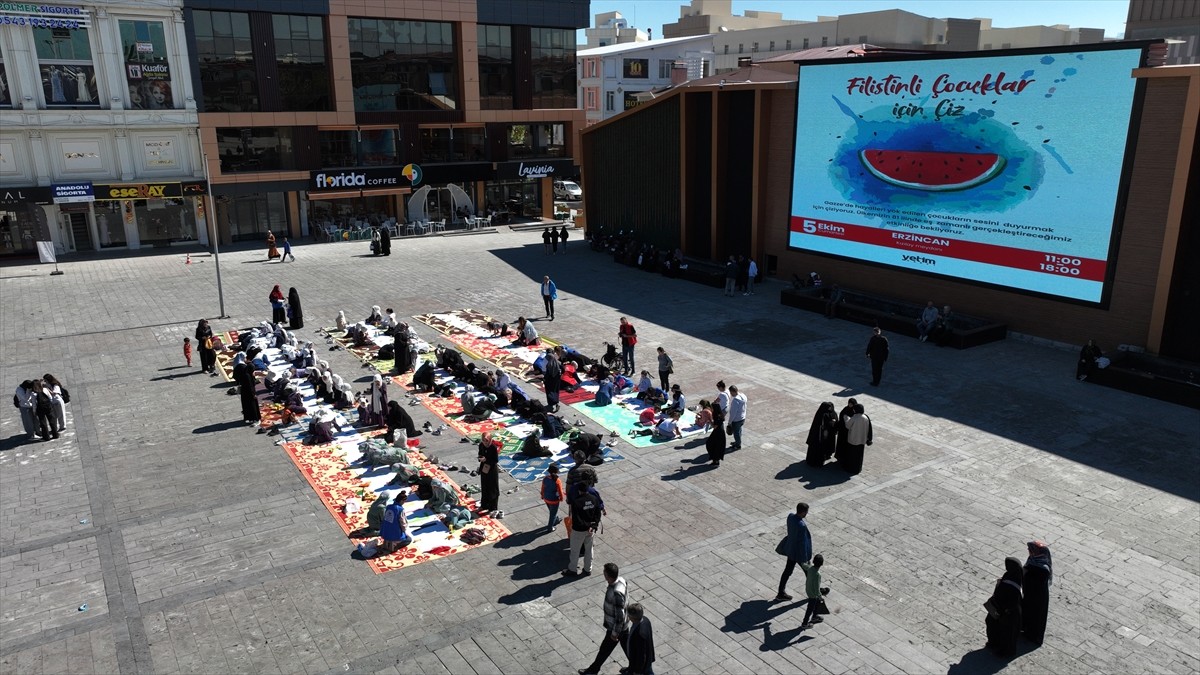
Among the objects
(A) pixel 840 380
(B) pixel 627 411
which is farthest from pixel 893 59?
(B) pixel 627 411

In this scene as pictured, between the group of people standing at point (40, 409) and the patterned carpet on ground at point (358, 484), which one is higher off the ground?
the group of people standing at point (40, 409)

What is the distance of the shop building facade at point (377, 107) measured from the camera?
45531mm

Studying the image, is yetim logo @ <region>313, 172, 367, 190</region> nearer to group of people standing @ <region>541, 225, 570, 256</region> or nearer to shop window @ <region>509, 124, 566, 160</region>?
shop window @ <region>509, 124, 566, 160</region>

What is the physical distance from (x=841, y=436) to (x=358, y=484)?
970 cm

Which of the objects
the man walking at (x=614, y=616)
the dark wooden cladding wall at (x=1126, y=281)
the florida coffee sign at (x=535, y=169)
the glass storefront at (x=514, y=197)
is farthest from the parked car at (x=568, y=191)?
the man walking at (x=614, y=616)

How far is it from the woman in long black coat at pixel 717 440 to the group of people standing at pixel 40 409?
587 inches

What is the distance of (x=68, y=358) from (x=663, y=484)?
20097 mm

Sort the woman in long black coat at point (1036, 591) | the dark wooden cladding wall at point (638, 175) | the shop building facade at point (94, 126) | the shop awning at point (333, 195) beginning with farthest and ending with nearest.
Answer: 1. the shop awning at point (333, 195)
2. the shop building facade at point (94, 126)
3. the dark wooden cladding wall at point (638, 175)
4. the woman in long black coat at point (1036, 591)

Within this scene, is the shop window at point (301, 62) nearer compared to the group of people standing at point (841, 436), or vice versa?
the group of people standing at point (841, 436)

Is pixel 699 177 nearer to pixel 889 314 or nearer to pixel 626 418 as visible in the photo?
pixel 889 314

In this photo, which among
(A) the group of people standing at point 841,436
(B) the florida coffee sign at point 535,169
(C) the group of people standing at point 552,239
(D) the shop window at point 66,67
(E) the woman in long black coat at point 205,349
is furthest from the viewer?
(B) the florida coffee sign at point 535,169

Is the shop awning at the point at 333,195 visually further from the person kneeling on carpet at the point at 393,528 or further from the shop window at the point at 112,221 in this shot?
the person kneeling on carpet at the point at 393,528

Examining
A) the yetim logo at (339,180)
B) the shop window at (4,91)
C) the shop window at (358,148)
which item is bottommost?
the yetim logo at (339,180)

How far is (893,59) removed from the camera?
28.1 metres
